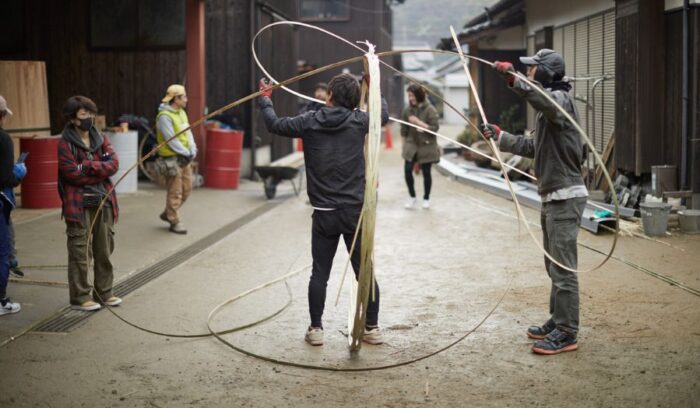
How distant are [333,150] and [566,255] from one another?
160cm

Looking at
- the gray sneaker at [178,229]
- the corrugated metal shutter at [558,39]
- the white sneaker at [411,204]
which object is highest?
the corrugated metal shutter at [558,39]

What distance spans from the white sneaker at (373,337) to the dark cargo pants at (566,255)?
1.13 metres

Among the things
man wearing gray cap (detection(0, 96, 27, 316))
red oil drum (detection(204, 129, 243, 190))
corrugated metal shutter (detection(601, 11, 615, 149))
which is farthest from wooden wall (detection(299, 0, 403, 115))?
man wearing gray cap (detection(0, 96, 27, 316))

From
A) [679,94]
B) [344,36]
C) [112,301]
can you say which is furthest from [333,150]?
[344,36]

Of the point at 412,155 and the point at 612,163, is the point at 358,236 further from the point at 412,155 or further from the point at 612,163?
the point at 612,163

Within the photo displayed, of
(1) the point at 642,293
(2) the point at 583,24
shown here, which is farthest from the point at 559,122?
(2) the point at 583,24

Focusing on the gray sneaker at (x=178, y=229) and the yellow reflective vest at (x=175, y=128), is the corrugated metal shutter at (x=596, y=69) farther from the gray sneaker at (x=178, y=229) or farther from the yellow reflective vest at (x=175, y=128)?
the gray sneaker at (x=178, y=229)

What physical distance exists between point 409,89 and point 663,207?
421 centimetres

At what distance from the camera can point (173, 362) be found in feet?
17.3

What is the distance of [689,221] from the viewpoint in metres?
9.54

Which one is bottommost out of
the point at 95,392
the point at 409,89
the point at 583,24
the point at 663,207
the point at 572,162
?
the point at 95,392

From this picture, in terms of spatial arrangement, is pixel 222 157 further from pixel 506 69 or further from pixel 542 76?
pixel 506 69

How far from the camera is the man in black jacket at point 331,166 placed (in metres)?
5.52

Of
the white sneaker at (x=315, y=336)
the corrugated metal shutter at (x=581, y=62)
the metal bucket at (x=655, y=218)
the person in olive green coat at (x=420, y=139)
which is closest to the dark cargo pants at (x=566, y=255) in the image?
the white sneaker at (x=315, y=336)
